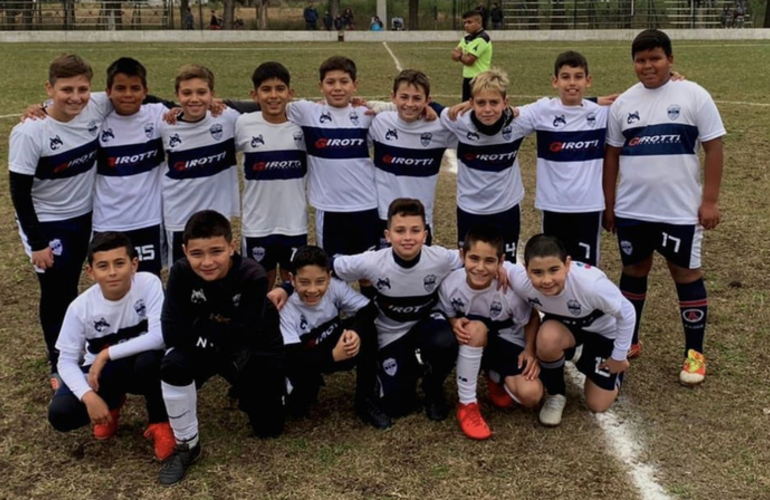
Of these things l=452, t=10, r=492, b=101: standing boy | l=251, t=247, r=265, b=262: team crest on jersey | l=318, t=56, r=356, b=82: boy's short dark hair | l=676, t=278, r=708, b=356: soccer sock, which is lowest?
l=676, t=278, r=708, b=356: soccer sock

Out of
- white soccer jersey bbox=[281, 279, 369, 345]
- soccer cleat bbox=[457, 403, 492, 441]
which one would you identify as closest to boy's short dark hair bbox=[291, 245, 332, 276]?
white soccer jersey bbox=[281, 279, 369, 345]

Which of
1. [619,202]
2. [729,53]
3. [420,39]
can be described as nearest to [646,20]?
[420,39]

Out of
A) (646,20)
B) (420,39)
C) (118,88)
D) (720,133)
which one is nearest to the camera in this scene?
(720,133)

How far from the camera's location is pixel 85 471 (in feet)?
11.8

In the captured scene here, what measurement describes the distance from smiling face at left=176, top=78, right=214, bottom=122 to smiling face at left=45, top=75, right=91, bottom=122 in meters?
0.53

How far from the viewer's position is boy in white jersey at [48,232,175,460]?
12.2ft

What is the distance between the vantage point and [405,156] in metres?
4.82

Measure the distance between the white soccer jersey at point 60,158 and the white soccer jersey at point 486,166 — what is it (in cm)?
211

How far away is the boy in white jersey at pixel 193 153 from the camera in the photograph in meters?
4.59

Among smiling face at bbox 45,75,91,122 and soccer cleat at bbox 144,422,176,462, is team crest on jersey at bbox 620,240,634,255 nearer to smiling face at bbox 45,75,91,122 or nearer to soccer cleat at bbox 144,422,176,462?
soccer cleat at bbox 144,422,176,462

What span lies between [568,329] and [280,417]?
1586mm

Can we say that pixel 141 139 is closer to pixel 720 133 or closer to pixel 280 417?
pixel 280 417

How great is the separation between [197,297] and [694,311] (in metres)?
2.83

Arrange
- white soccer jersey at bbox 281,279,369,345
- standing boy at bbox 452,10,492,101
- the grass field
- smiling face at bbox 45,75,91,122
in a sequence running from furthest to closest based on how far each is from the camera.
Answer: standing boy at bbox 452,10,492,101, smiling face at bbox 45,75,91,122, white soccer jersey at bbox 281,279,369,345, the grass field
